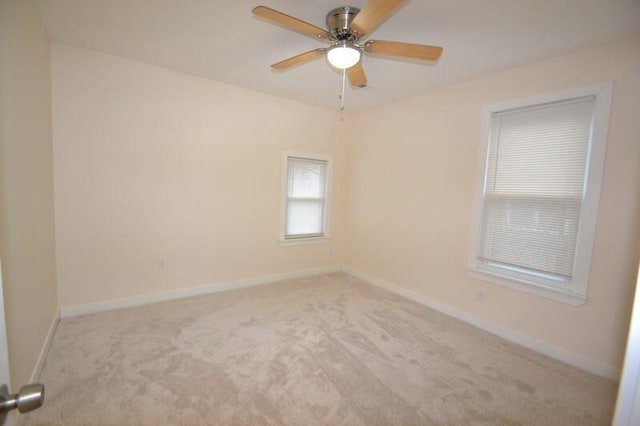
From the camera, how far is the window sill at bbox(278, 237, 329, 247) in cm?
408

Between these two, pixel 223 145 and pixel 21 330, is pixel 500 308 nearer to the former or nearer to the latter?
pixel 223 145

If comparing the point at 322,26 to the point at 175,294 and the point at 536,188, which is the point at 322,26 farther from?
the point at 175,294

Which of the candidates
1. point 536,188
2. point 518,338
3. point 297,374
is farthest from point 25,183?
point 518,338

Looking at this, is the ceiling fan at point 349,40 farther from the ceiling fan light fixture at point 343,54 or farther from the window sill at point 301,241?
the window sill at point 301,241

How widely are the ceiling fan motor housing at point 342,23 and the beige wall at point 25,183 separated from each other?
73.5 inches

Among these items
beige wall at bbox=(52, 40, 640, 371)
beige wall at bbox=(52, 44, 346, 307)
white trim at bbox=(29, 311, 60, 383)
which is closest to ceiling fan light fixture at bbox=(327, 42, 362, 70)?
beige wall at bbox=(52, 40, 640, 371)

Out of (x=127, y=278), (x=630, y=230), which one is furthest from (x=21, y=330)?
(x=630, y=230)

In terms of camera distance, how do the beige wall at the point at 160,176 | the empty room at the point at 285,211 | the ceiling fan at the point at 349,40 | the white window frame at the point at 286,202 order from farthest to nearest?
the white window frame at the point at 286,202
the beige wall at the point at 160,176
the empty room at the point at 285,211
the ceiling fan at the point at 349,40

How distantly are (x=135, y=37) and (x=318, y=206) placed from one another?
2942mm

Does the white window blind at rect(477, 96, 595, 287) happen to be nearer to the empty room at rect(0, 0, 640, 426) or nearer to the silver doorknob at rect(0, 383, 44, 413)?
the empty room at rect(0, 0, 640, 426)

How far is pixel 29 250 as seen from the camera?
1863 mm

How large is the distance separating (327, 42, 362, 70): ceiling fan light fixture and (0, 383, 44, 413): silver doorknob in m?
2.06

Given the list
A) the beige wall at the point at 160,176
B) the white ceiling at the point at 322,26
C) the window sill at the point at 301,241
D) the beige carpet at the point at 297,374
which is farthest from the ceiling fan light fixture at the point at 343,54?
the window sill at the point at 301,241

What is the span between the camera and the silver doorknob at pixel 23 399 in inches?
23.1
